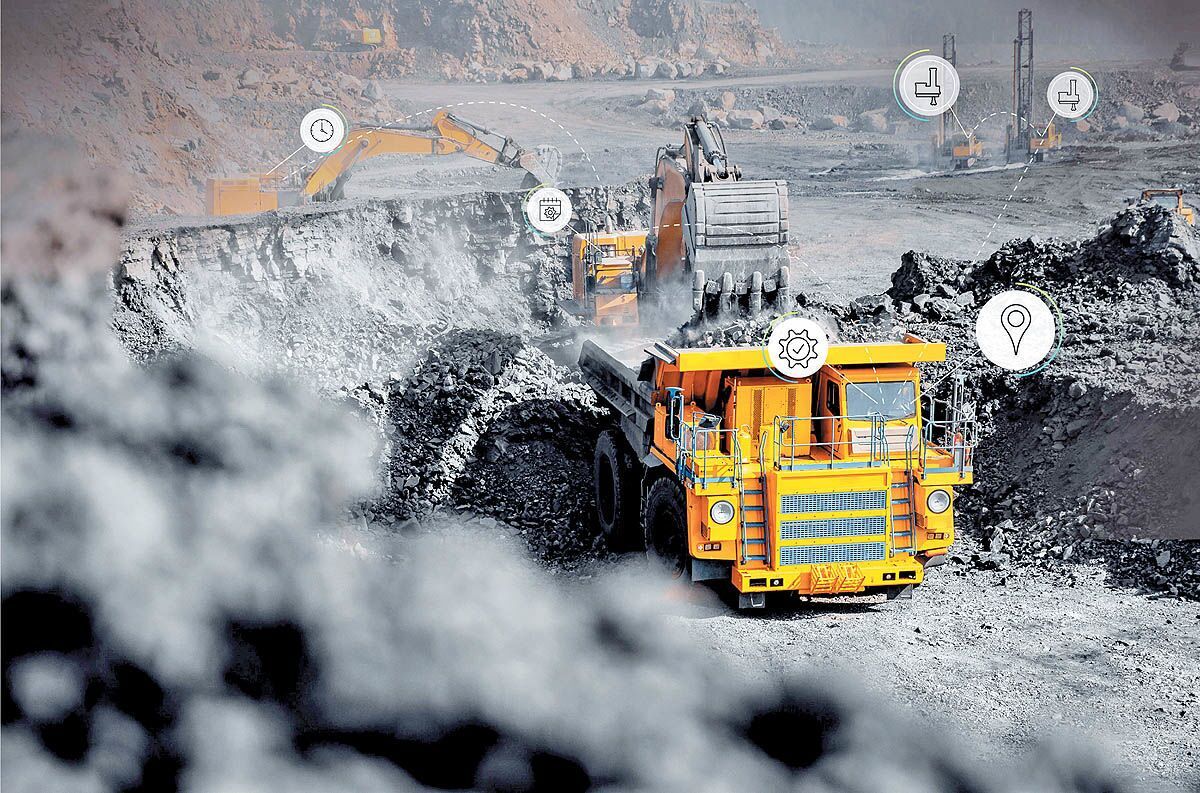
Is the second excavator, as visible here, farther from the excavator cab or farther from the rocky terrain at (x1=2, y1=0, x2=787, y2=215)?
the excavator cab

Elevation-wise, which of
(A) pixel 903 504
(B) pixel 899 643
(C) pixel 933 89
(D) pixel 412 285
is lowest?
(B) pixel 899 643

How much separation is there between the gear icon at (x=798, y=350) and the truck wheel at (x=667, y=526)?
1.37 metres

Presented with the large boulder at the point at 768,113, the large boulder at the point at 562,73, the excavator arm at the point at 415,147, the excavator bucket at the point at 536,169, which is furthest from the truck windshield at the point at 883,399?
the large boulder at the point at 562,73

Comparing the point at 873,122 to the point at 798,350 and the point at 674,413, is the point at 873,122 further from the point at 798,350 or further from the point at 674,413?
the point at 674,413

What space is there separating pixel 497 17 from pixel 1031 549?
46.5 m

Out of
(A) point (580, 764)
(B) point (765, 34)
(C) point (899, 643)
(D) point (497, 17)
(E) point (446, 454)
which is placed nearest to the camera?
(A) point (580, 764)

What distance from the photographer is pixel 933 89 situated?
50.3 feet

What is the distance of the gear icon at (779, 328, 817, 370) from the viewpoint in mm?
10242

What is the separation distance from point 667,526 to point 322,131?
67.4 feet

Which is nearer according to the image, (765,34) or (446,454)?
(446,454)

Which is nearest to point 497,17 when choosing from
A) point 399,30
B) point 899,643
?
point 399,30

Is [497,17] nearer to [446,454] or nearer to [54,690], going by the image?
[446,454]

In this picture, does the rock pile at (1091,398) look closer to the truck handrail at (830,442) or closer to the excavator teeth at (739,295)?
the excavator teeth at (739,295)

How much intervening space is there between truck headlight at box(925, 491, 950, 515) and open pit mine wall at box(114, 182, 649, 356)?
6380 millimetres
